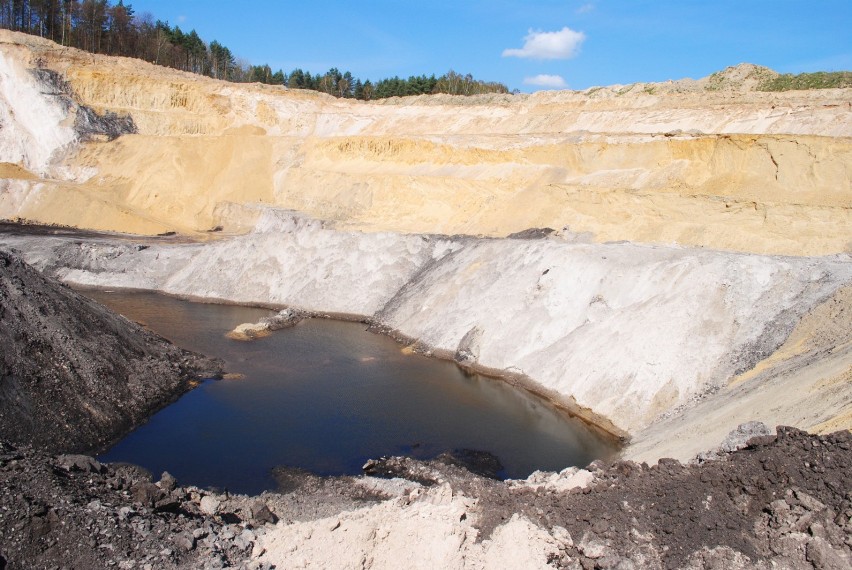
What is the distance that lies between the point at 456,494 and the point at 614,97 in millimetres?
38203

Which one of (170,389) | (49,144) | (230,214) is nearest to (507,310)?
(170,389)

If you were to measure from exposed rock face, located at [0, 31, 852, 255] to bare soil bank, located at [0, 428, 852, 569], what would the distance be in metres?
15.1

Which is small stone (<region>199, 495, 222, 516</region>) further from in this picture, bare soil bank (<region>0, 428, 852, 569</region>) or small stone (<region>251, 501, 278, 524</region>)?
small stone (<region>251, 501, 278, 524</region>)

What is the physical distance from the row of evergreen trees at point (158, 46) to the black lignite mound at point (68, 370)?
48.7m

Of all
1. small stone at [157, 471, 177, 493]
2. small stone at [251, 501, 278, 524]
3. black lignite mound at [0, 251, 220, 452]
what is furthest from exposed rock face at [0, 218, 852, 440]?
small stone at [157, 471, 177, 493]

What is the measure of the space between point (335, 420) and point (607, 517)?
9231 mm

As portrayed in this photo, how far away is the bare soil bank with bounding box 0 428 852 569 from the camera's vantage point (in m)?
9.39

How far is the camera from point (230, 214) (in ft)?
137

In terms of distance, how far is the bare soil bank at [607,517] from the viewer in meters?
9.39

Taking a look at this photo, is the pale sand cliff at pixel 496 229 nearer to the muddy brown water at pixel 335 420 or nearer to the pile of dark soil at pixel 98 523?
the pile of dark soil at pixel 98 523

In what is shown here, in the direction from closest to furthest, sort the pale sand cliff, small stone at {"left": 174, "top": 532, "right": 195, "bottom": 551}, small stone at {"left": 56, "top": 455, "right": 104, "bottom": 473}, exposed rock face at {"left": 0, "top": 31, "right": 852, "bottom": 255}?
small stone at {"left": 174, "top": 532, "right": 195, "bottom": 551}, small stone at {"left": 56, "top": 455, "right": 104, "bottom": 473}, the pale sand cliff, exposed rock face at {"left": 0, "top": 31, "right": 852, "bottom": 255}

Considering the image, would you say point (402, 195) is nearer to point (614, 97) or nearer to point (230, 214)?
point (230, 214)

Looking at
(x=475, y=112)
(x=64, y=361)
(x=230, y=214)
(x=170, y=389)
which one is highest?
(x=475, y=112)

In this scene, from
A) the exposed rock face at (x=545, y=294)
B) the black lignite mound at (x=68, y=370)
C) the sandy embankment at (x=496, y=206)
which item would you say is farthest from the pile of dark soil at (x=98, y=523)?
the sandy embankment at (x=496, y=206)
